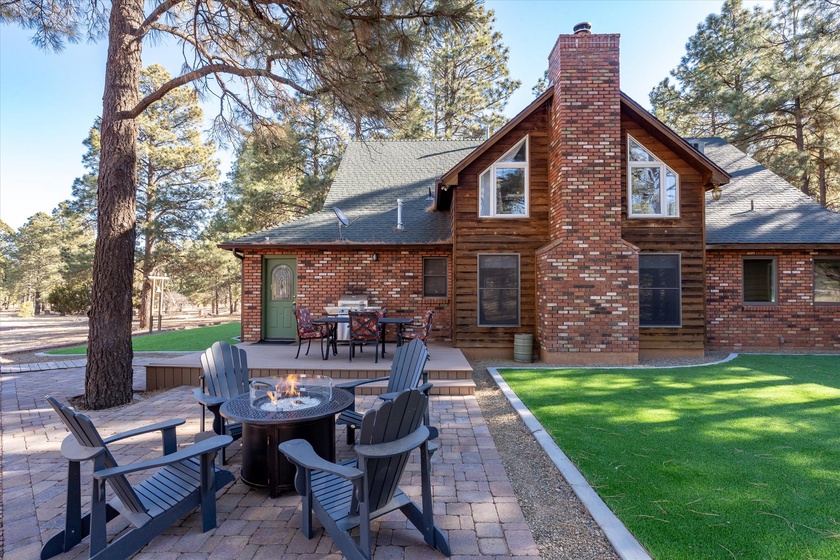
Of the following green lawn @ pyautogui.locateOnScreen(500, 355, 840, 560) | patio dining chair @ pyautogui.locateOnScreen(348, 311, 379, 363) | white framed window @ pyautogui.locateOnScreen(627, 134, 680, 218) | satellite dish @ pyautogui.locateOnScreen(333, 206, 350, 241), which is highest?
white framed window @ pyautogui.locateOnScreen(627, 134, 680, 218)

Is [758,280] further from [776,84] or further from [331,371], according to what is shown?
[776,84]

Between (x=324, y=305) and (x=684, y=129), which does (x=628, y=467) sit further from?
(x=684, y=129)

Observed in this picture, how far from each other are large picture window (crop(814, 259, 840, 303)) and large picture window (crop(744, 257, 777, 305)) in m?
0.96

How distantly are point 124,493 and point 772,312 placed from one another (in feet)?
38.5

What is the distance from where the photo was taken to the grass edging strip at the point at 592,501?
2.23 metres

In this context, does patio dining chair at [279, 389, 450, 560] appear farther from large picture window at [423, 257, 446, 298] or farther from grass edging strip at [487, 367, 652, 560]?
large picture window at [423, 257, 446, 298]

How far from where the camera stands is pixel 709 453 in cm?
351

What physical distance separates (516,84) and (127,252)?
66.2ft

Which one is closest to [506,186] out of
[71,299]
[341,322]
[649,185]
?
[649,185]

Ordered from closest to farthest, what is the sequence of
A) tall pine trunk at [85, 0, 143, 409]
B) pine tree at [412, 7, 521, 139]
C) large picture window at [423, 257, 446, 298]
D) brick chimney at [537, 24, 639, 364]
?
tall pine trunk at [85, 0, 143, 409] < brick chimney at [537, 24, 639, 364] < large picture window at [423, 257, 446, 298] < pine tree at [412, 7, 521, 139]

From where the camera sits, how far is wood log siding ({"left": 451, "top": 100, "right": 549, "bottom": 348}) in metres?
8.65

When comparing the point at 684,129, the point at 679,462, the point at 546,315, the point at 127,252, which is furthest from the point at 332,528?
the point at 684,129

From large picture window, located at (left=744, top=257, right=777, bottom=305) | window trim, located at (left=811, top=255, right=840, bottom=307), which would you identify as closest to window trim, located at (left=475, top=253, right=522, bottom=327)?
large picture window, located at (left=744, top=257, right=777, bottom=305)

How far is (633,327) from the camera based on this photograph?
7.61 m
